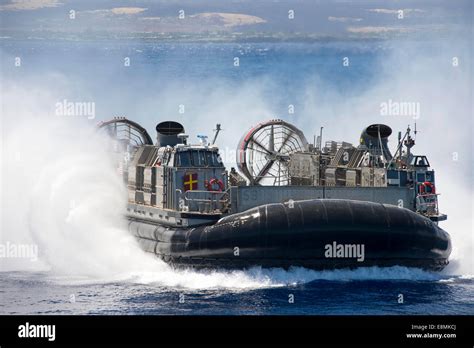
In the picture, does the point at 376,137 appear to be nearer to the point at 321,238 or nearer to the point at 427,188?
the point at 427,188

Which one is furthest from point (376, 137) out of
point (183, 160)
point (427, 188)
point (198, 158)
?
point (183, 160)

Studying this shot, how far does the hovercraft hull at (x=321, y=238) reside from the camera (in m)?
44.4

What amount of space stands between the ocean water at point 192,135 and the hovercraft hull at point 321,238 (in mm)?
443

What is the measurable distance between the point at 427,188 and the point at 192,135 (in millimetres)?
20268

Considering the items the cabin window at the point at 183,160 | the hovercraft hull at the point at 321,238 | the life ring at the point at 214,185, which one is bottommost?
the hovercraft hull at the point at 321,238

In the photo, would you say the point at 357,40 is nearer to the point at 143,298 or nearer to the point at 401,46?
the point at 401,46

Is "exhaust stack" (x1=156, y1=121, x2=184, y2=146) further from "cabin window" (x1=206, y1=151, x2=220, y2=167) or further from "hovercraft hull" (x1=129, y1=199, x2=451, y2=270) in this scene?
"hovercraft hull" (x1=129, y1=199, x2=451, y2=270)

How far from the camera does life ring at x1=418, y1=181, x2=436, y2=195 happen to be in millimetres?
48562

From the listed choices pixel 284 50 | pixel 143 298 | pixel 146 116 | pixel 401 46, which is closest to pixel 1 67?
pixel 146 116

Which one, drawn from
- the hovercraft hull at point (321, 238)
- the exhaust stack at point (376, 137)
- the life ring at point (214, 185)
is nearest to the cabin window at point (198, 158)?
the life ring at point (214, 185)

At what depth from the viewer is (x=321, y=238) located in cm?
4431

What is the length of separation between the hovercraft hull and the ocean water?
443 mm

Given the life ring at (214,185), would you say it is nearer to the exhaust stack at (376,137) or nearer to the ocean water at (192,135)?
the ocean water at (192,135)

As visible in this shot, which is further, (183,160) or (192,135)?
(192,135)
